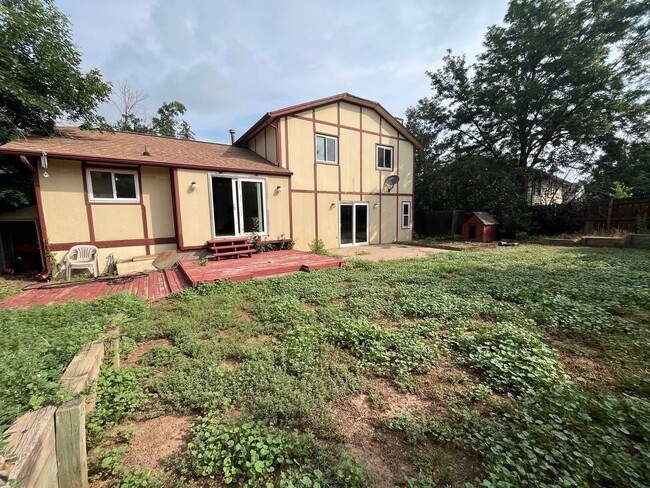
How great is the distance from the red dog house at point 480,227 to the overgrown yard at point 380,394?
979 centimetres

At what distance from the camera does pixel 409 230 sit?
47.7ft

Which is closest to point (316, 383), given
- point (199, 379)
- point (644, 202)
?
point (199, 379)

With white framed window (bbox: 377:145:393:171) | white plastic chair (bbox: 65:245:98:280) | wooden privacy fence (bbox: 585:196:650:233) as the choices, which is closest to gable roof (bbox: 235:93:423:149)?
white framed window (bbox: 377:145:393:171)

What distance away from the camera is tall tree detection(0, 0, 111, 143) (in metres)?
6.88

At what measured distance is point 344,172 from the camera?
38.7ft

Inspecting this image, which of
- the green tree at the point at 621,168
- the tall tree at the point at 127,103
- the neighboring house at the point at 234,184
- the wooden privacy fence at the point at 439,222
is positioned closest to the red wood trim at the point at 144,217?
the neighboring house at the point at 234,184

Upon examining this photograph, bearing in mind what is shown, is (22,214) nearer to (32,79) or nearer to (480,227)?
(32,79)

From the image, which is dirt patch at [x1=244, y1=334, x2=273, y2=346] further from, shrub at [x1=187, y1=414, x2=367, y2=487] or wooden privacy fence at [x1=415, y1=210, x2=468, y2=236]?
wooden privacy fence at [x1=415, y1=210, x2=468, y2=236]

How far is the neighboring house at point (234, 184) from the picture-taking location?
6.79 m

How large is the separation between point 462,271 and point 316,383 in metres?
5.46

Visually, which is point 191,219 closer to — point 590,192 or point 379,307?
point 379,307

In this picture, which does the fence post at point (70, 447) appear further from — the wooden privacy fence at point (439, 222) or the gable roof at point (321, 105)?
the wooden privacy fence at point (439, 222)

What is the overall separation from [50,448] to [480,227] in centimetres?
1573

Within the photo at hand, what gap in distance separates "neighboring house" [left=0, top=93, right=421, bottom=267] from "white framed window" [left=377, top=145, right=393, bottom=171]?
0.06 meters
